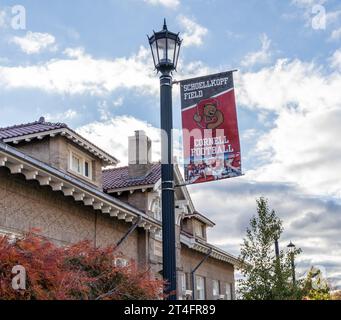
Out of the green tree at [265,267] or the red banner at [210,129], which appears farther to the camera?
the green tree at [265,267]

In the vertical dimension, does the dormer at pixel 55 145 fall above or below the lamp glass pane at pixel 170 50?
above

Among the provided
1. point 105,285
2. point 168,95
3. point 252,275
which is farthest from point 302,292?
point 168,95

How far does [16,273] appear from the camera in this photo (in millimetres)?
8328

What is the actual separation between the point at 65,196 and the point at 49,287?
8.08 m

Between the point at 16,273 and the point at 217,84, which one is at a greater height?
the point at 217,84

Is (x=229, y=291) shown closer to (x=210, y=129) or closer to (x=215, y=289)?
(x=215, y=289)

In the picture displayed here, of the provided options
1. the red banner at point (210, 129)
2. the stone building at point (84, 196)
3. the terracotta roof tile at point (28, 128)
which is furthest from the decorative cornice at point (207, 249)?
the red banner at point (210, 129)

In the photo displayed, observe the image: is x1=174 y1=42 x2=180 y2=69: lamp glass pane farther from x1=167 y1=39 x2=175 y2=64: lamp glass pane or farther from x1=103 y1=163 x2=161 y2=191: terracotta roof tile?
x1=103 y1=163 x2=161 y2=191: terracotta roof tile

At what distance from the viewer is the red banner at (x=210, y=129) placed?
1091 centimetres

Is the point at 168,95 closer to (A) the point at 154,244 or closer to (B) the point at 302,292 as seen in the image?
(A) the point at 154,244

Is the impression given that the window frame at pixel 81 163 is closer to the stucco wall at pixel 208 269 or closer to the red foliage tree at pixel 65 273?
→ the stucco wall at pixel 208 269

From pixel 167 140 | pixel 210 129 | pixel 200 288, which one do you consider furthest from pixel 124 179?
pixel 167 140

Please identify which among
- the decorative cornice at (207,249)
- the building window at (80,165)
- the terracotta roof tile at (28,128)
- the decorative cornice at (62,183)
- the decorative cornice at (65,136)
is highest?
the terracotta roof tile at (28,128)
